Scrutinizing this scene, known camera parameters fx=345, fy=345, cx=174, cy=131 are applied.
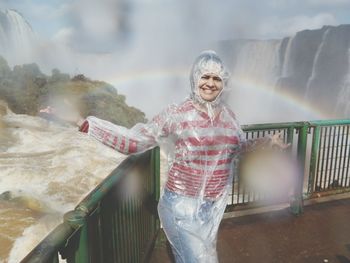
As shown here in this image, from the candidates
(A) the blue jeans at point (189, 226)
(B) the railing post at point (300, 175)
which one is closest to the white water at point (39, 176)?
(B) the railing post at point (300, 175)

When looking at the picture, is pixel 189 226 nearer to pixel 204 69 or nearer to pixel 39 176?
pixel 204 69

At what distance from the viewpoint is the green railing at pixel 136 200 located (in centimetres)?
153

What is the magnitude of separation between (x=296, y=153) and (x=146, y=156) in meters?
2.17

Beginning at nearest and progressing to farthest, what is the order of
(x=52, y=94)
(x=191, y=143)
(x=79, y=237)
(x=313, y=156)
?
(x=79, y=237)
(x=191, y=143)
(x=313, y=156)
(x=52, y=94)

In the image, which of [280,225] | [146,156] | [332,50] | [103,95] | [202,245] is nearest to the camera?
[202,245]

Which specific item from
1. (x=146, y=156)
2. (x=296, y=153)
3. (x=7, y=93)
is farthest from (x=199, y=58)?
(x=7, y=93)

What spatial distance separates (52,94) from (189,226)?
28.7 meters

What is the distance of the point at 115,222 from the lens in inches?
87.8

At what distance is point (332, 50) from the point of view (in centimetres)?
2931

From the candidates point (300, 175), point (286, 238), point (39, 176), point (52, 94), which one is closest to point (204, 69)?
point (286, 238)

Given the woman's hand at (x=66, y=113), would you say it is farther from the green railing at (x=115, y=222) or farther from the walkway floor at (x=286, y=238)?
the walkway floor at (x=286, y=238)

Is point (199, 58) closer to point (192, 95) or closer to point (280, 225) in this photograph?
point (192, 95)

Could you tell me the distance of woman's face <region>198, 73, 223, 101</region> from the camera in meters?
2.27

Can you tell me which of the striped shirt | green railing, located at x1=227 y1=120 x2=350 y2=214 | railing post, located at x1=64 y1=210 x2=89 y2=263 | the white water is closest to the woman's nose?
the striped shirt
